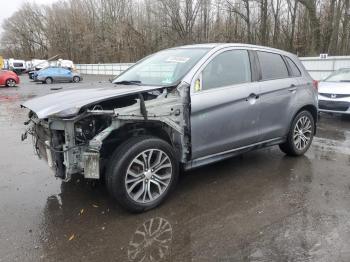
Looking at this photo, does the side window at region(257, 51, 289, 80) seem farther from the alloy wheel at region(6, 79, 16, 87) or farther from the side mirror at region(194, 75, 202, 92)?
the alloy wheel at region(6, 79, 16, 87)

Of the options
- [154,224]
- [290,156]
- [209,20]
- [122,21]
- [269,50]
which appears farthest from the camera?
[122,21]

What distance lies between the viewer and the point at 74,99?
371 centimetres

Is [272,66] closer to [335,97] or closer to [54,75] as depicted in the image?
[335,97]

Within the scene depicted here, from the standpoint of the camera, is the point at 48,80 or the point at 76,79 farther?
the point at 76,79

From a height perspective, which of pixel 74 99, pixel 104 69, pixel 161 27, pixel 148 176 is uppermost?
pixel 161 27

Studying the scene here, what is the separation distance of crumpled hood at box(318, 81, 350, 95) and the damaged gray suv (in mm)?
4547

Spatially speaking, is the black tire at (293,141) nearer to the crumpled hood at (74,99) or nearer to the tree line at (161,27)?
the crumpled hood at (74,99)

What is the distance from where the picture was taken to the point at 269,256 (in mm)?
3086

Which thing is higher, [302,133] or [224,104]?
[224,104]

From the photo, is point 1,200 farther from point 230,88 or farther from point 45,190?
point 230,88

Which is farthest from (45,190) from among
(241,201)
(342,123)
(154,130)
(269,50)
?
(342,123)

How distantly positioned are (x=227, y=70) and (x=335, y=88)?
609 cm

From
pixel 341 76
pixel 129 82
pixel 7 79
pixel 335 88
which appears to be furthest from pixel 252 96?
pixel 7 79

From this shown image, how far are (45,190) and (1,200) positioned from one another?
0.51 meters
